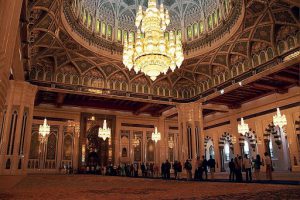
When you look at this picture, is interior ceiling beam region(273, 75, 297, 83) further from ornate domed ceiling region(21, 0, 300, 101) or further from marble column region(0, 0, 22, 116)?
marble column region(0, 0, 22, 116)

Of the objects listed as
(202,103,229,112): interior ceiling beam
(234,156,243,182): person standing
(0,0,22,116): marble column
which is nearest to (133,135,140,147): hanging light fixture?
(202,103,229,112): interior ceiling beam

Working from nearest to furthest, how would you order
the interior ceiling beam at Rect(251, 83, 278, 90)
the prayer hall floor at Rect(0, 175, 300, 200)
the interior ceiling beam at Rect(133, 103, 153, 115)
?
the prayer hall floor at Rect(0, 175, 300, 200)
the interior ceiling beam at Rect(251, 83, 278, 90)
the interior ceiling beam at Rect(133, 103, 153, 115)

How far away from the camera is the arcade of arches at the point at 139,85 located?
917cm

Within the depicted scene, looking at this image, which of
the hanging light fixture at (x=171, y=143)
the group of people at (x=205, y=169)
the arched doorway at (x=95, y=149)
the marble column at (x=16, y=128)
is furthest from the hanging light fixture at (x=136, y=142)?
the marble column at (x=16, y=128)

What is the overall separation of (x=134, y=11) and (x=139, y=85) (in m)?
3.71

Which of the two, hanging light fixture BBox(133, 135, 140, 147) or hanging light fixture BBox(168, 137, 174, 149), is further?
hanging light fixture BBox(168, 137, 174, 149)

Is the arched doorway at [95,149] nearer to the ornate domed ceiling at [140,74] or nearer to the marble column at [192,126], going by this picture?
the ornate domed ceiling at [140,74]

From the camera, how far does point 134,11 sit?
12.3 m

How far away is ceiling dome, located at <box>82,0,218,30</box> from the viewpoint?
11.6 metres

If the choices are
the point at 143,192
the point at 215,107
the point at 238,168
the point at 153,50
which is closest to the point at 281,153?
the point at 215,107

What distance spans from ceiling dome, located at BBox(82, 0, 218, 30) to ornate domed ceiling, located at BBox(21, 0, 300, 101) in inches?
1.9

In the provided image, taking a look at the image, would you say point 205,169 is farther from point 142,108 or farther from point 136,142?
point 136,142

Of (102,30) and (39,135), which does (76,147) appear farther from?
(102,30)

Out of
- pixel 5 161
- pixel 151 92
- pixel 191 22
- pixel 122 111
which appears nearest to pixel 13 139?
pixel 5 161
